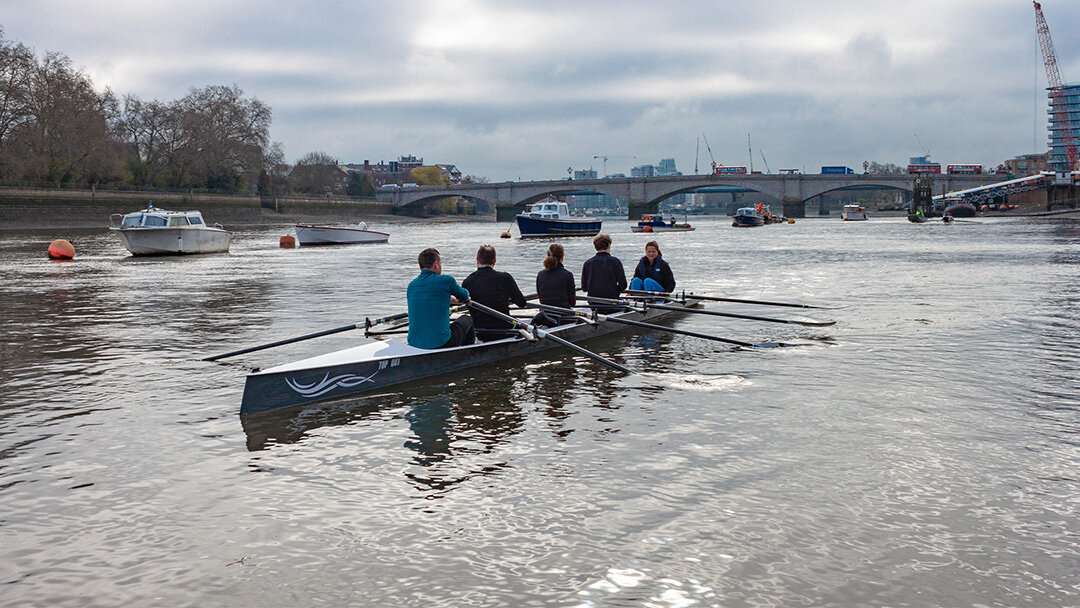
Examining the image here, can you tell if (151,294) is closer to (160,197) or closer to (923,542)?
(923,542)

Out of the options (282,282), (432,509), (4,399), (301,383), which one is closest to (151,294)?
(282,282)

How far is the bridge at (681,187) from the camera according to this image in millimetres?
114125

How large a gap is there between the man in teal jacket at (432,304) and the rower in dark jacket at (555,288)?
2.52 metres

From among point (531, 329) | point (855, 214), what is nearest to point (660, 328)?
point (531, 329)

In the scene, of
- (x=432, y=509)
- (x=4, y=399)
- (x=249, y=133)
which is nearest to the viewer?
(x=432, y=509)

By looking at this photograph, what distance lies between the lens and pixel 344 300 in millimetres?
20438

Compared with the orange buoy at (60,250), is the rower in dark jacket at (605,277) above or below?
below

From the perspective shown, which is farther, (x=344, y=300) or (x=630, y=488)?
(x=344, y=300)

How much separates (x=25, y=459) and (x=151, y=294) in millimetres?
16182

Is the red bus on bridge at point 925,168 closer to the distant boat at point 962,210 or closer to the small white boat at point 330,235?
the distant boat at point 962,210

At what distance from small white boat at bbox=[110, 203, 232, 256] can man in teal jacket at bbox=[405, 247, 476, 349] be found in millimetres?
33308

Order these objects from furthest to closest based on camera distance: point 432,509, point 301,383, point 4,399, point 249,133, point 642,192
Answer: point 642,192
point 249,133
point 4,399
point 301,383
point 432,509

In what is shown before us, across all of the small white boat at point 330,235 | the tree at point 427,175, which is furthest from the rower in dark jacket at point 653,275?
the tree at point 427,175

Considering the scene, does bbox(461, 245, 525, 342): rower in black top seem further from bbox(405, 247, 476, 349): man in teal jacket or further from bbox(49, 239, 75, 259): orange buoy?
bbox(49, 239, 75, 259): orange buoy
